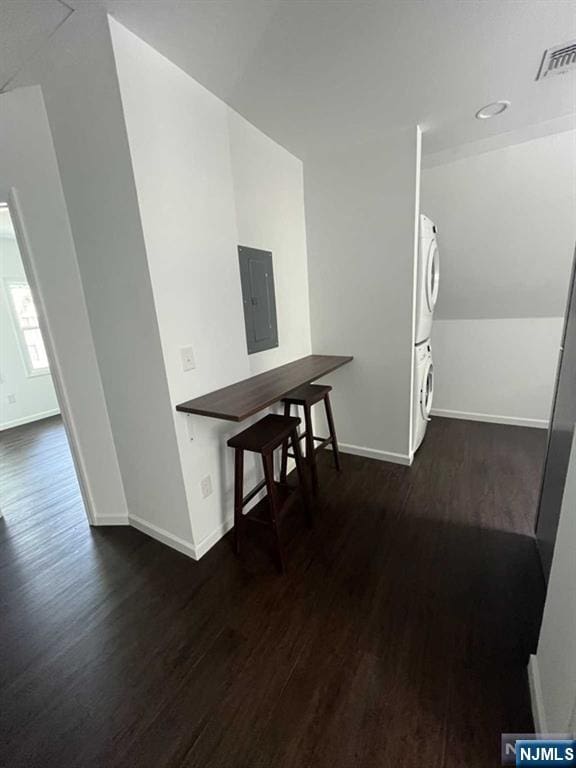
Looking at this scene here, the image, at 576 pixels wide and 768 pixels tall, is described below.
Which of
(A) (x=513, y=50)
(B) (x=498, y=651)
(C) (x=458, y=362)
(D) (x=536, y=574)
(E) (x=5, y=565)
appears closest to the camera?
(B) (x=498, y=651)

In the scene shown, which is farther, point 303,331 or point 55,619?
point 303,331

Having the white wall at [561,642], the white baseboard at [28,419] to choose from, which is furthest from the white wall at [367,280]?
the white baseboard at [28,419]

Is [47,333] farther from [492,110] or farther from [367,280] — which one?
[492,110]

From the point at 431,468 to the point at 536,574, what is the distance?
3.65 feet

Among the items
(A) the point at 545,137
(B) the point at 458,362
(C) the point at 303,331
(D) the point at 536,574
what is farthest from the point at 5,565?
(A) the point at 545,137

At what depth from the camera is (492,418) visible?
3.69 meters

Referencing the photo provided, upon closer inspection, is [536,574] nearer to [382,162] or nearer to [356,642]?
[356,642]

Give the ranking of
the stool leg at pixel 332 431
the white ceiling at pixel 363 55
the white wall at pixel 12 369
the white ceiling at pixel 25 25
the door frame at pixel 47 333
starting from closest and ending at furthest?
the white ceiling at pixel 25 25
the white ceiling at pixel 363 55
the door frame at pixel 47 333
the stool leg at pixel 332 431
the white wall at pixel 12 369

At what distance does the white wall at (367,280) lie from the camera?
2377mm

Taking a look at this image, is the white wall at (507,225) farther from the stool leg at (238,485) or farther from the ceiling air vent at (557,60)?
the stool leg at (238,485)

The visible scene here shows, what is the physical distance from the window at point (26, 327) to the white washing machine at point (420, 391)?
492cm

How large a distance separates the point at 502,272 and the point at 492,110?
1498 millimetres

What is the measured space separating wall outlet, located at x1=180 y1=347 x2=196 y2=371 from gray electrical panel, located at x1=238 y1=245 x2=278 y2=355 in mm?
555

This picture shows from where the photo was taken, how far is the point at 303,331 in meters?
2.94
